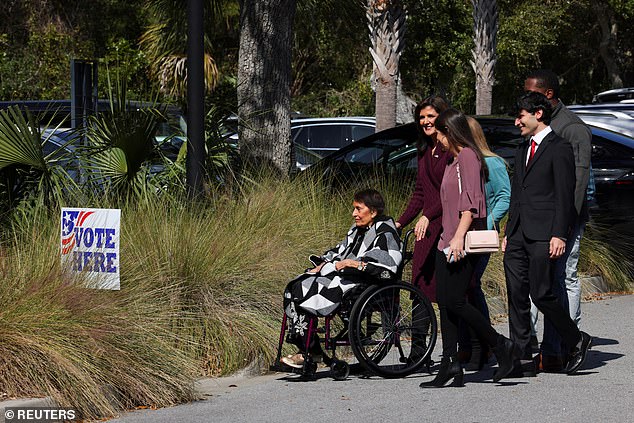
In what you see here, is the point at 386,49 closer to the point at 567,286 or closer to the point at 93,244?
the point at 567,286

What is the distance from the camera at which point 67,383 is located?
679cm

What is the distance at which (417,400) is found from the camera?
7461mm

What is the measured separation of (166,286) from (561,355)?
9.37 ft

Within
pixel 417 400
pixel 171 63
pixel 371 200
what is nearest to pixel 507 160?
pixel 371 200

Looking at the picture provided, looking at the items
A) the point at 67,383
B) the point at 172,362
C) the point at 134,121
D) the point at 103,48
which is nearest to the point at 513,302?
the point at 172,362

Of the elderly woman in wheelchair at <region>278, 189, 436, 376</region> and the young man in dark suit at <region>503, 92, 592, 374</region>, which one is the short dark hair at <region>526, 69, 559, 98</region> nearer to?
the young man in dark suit at <region>503, 92, 592, 374</region>

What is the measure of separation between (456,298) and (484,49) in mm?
18091

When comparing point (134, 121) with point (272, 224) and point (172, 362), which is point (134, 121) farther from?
point (172, 362)

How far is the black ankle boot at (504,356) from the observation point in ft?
26.0

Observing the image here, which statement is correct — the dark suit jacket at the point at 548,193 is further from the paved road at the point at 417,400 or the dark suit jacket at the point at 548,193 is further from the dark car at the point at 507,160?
the dark car at the point at 507,160

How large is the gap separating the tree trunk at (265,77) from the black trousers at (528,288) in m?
5.31

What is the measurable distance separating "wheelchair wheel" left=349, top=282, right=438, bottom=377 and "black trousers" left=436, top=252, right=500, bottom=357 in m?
0.27

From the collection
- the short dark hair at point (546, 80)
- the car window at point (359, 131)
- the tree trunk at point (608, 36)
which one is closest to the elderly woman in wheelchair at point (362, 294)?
the short dark hair at point (546, 80)

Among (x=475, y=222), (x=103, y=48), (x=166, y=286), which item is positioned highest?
(x=103, y=48)
